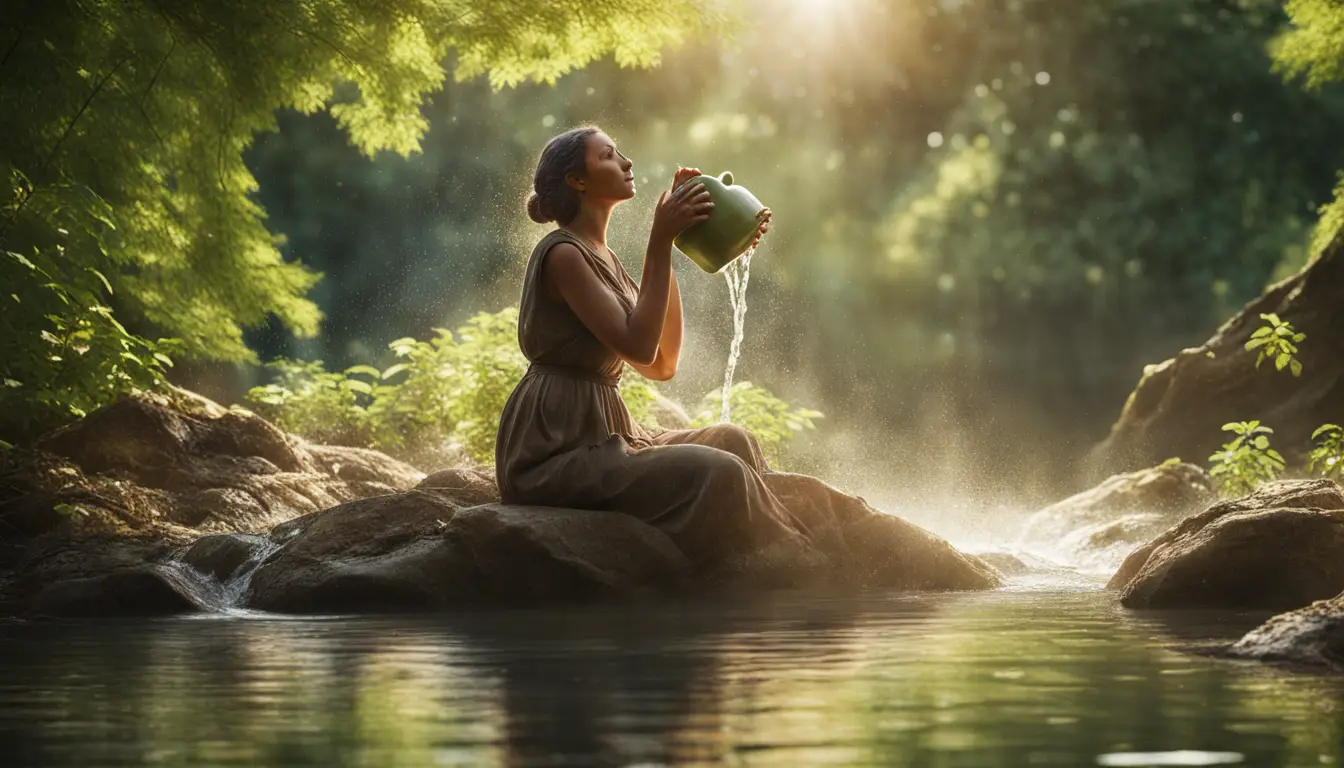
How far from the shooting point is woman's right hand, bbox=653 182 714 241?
20.9ft

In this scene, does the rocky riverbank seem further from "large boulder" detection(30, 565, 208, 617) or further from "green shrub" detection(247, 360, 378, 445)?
"green shrub" detection(247, 360, 378, 445)

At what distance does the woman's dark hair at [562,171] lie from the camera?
6.82 metres

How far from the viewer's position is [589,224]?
22.6 feet

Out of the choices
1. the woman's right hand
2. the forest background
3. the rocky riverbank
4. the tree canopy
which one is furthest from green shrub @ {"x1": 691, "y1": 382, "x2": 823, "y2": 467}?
the woman's right hand

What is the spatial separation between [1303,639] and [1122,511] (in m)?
9.52

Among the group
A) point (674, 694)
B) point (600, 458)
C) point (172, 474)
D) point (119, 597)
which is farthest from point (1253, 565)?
point (172, 474)

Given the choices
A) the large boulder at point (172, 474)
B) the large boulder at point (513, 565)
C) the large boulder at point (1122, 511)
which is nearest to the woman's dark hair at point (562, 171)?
the large boulder at point (513, 565)

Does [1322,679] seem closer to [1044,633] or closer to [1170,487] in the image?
[1044,633]

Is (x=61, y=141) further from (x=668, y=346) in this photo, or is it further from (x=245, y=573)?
(x=668, y=346)

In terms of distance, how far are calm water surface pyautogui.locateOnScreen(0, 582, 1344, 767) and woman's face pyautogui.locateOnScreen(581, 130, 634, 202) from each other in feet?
7.05

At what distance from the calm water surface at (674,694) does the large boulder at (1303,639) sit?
6.8 inches

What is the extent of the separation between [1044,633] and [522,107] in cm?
2153

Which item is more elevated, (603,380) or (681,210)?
(681,210)

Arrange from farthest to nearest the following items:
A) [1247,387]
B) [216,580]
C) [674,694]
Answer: [1247,387], [216,580], [674,694]
